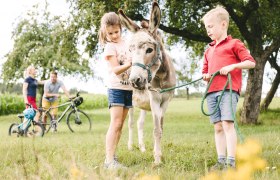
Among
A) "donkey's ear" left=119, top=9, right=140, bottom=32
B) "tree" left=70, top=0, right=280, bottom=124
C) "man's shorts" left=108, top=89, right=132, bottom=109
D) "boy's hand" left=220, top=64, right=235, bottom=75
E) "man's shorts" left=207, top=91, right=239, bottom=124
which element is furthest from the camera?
"tree" left=70, top=0, right=280, bottom=124

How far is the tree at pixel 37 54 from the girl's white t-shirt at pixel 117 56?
2129 cm

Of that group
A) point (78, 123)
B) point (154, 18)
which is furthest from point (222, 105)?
point (78, 123)

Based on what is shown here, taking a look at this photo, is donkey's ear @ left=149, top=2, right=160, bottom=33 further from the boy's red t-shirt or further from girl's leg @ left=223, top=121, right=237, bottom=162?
girl's leg @ left=223, top=121, right=237, bottom=162

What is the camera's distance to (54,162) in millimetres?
5785

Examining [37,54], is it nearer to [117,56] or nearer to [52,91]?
[52,91]

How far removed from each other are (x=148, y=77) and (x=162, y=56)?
98 cm

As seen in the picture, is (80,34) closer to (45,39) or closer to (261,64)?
(261,64)

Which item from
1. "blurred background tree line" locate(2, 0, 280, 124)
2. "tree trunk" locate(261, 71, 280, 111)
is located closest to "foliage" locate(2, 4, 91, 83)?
"blurred background tree line" locate(2, 0, 280, 124)

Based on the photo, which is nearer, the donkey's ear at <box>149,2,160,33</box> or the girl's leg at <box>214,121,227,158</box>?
the girl's leg at <box>214,121,227,158</box>

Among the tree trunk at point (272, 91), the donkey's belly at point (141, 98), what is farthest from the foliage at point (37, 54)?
the donkey's belly at point (141, 98)

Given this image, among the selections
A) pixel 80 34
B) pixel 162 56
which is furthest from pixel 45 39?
pixel 162 56

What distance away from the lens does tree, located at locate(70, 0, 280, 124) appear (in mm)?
16250

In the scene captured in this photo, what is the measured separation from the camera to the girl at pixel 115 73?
530 centimetres

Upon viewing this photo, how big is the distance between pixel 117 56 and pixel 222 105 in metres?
1.49
